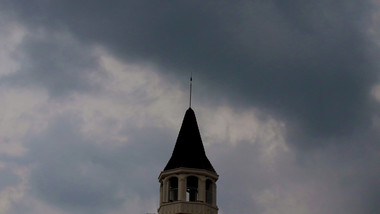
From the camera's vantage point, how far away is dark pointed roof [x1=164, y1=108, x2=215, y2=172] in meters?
75.8

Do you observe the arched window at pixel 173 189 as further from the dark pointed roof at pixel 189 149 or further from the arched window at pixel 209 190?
the arched window at pixel 209 190

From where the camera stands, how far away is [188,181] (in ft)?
249

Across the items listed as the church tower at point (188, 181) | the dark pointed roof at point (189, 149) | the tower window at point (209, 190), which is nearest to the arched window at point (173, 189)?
the church tower at point (188, 181)

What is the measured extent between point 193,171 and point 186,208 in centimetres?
405

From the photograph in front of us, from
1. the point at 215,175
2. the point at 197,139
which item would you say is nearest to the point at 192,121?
the point at 197,139

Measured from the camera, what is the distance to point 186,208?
7319 cm

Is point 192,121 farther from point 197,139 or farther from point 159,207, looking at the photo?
point 159,207

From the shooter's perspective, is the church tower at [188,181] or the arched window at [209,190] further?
the arched window at [209,190]

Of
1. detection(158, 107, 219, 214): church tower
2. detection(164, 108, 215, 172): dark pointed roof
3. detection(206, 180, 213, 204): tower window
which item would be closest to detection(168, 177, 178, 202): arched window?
detection(158, 107, 219, 214): church tower

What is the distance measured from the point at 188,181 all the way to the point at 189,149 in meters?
3.57

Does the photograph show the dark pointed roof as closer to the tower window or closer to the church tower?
the church tower

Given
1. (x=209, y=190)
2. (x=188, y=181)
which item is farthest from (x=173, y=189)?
(x=209, y=190)

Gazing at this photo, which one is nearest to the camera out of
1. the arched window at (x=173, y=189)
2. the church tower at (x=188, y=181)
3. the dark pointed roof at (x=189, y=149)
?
the church tower at (x=188, y=181)

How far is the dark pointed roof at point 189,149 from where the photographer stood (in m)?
75.8
